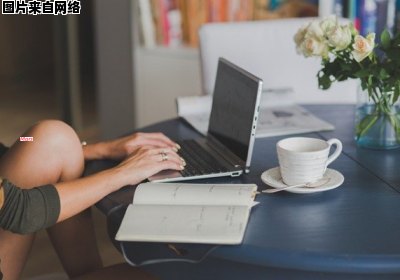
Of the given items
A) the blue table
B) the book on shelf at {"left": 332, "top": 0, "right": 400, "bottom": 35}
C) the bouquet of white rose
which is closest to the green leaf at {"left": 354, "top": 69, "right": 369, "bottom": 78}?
the bouquet of white rose

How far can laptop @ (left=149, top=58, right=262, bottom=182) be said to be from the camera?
5.13ft

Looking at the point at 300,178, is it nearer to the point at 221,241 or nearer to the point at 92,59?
the point at 221,241

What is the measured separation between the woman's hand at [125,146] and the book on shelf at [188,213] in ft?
0.84

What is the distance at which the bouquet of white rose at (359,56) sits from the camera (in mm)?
1628

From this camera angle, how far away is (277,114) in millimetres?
2064

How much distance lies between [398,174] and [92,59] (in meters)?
3.29

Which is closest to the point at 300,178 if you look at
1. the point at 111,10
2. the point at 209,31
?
the point at 209,31

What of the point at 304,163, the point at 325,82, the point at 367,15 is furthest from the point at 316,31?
the point at 367,15

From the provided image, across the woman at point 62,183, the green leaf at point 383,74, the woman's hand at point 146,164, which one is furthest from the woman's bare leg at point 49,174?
the green leaf at point 383,74

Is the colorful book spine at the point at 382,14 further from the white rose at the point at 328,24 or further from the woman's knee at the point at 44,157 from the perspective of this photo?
the woman's knee at the point at 44,157

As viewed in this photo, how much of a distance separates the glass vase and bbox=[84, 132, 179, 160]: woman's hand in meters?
0.47

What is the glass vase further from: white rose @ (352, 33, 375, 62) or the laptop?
the laptop

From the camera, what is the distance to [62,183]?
4.75 feet

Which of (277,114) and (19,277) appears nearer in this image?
(19,277)
